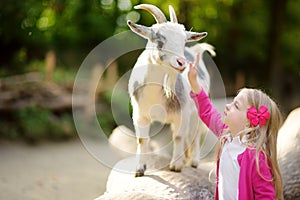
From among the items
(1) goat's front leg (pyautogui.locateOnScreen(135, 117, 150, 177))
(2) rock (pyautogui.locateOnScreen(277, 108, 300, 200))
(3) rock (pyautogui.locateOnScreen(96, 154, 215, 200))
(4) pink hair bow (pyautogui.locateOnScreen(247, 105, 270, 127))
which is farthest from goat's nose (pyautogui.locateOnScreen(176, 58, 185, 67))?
A: (2) rock (pyautogui.locateOnScreen(277, 108, 300, 200))

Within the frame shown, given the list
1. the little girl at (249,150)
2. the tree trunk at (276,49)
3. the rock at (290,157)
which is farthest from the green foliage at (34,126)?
the little girl at (249,150)

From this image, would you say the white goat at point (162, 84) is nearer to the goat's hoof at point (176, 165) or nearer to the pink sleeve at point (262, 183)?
the goat's hoof at point (176, 165)

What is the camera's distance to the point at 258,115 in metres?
2.32

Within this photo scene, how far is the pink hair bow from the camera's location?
231 cm

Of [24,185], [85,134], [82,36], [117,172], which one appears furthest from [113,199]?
[82,36]

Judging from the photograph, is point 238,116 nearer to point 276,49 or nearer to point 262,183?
point 262,183

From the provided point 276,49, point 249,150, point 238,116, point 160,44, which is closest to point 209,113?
point 238,116

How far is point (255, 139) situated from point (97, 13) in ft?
36.4

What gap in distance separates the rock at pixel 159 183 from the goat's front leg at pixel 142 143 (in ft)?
0.17

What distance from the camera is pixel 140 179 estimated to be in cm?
300

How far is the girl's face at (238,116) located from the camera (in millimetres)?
2406

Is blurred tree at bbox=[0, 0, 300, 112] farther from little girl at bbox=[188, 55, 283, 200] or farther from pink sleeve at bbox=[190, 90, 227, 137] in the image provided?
little girl at bbox=[188, 55, 283, 200]

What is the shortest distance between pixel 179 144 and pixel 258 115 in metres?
0.96

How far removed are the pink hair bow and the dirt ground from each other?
9.58 ft
